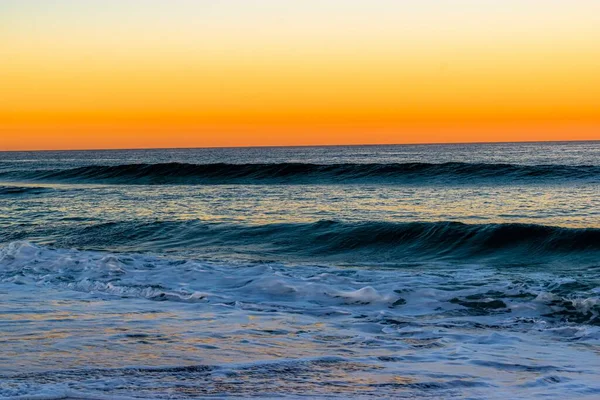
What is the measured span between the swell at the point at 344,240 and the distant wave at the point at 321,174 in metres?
14.6

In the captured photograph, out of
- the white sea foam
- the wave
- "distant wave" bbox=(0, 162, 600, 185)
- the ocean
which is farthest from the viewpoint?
"distant wave" bbox=(0, 162, 600, 185)

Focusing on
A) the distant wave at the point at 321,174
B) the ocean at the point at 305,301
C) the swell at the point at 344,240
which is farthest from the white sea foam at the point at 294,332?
the distant wave at the point at 321,174

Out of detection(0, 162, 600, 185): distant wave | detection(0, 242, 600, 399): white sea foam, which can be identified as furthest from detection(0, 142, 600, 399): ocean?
detection(0, 162, 600, 185): distant wave

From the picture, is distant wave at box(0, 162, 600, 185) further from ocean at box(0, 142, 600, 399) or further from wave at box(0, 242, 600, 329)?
wave at box(0, 242, 600, 329)

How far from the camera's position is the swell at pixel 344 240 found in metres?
12.1

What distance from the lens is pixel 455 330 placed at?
6.70 m

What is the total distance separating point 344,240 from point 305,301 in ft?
18.2

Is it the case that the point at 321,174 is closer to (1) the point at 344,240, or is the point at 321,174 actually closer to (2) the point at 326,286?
(1) the point at 344,240

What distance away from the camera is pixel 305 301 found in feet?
27.5

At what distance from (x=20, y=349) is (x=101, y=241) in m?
9.49

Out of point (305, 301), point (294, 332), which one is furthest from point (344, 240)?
point (294, 332)

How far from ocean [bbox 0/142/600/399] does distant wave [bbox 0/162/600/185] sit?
984 centimetres

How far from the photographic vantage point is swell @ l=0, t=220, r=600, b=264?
477 inches

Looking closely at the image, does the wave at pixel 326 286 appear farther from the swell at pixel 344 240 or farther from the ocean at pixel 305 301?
the swell at pixel 344 240
